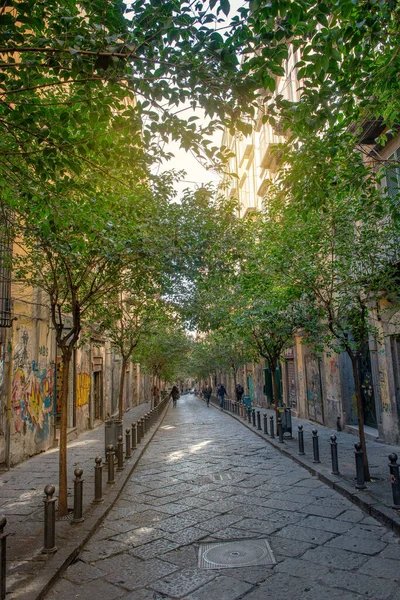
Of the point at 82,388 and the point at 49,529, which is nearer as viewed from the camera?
the point at 49,529

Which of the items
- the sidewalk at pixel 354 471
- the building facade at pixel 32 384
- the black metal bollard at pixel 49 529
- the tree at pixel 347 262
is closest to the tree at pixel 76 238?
the black metal bollard at pixel 49 529

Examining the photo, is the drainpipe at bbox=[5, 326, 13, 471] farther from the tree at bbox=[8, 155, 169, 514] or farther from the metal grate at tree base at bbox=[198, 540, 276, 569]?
the metal grate at tree base at bbox=[198, 540, 276, 569]

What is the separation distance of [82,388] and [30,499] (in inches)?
382

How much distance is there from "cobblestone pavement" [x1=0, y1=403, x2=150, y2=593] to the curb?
0.34ft

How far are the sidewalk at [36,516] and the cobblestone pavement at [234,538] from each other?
20 centimetres

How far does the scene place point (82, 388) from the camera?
1695cm

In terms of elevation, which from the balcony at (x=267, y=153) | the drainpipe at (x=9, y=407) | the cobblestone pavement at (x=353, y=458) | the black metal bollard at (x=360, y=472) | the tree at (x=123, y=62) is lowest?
the cobblestone pavement at (x=353, y=458)

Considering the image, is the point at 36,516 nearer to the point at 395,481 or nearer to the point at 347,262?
the point at 395,481

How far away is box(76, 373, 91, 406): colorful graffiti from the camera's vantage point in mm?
16294

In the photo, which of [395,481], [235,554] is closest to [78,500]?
[235,554]

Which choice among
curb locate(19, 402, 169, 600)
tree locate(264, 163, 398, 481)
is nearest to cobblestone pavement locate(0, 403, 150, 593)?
curb locate(19, 402, 169, 600)

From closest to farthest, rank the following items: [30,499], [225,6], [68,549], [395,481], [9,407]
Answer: [225,6] < [68,549] < [395,481] < [30,499] < [9,407]

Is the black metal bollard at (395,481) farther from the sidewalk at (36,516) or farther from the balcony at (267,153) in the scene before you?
the balcony at (267,153)

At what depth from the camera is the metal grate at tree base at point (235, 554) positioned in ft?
15.0
